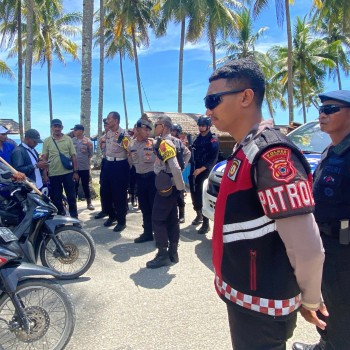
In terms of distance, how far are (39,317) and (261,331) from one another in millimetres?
1725

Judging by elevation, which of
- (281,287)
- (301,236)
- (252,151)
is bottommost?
(281,287)

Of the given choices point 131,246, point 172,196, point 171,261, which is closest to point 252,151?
point 172,196

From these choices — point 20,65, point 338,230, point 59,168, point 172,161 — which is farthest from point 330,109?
point 20,65

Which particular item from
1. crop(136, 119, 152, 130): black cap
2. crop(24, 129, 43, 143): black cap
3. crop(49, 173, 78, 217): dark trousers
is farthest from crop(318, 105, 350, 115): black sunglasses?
crop(49, 173, 78, 217): dark trousers

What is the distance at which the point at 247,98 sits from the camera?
4.65 feet

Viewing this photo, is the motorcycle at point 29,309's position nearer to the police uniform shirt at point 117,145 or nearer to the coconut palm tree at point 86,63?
the police uniform shirt at point 117,145

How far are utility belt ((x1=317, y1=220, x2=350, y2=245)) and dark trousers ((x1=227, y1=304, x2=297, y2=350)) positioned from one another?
2.83 ft

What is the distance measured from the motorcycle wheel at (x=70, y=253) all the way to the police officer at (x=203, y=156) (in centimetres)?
226

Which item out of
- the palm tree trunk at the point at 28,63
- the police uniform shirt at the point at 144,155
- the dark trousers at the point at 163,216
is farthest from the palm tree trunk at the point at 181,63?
the dark trousers at the point at 163,216

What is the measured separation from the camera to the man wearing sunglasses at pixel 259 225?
123 cm

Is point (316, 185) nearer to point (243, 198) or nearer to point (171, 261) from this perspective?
point (243, 198)

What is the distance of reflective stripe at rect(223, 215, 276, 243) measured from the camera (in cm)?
131

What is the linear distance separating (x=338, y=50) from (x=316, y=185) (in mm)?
30712

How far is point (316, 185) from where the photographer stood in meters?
2.25
